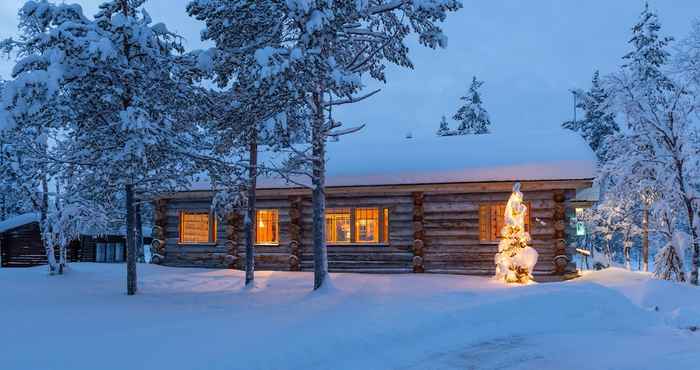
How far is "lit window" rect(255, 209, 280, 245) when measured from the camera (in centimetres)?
1861

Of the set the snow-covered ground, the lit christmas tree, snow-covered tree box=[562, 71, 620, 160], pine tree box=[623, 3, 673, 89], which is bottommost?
the snow-covered ground

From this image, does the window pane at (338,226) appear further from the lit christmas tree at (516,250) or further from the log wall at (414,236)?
the lit christmas tree at (516,250)

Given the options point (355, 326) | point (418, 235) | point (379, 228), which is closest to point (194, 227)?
point (379, 228)

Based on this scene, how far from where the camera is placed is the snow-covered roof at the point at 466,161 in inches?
608

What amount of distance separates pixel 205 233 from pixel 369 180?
7242 mm

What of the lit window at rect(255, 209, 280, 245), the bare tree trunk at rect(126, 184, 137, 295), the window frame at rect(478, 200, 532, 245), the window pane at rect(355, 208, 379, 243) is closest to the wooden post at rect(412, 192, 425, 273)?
the window pane at rect(355, 208, 379, 243)

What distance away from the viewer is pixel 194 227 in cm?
2000

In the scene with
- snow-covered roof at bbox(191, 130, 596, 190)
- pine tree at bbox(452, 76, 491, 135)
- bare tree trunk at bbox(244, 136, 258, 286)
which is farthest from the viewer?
pine tree at bbox(452, 76, 491, 135)

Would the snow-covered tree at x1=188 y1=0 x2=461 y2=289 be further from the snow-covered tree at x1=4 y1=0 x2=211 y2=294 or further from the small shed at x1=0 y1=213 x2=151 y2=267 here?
the small shed at x1=0 y1=213 x2=151 y2=267

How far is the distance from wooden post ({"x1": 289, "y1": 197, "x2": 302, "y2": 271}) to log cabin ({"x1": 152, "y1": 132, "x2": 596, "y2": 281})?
3cm

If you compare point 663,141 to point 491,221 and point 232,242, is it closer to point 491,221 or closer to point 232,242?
point 491,221

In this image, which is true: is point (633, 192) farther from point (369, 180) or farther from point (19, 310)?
point (19, 310)

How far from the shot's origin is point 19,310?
405 inches

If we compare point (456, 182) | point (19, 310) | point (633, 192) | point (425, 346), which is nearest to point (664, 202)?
point (633, 192)
